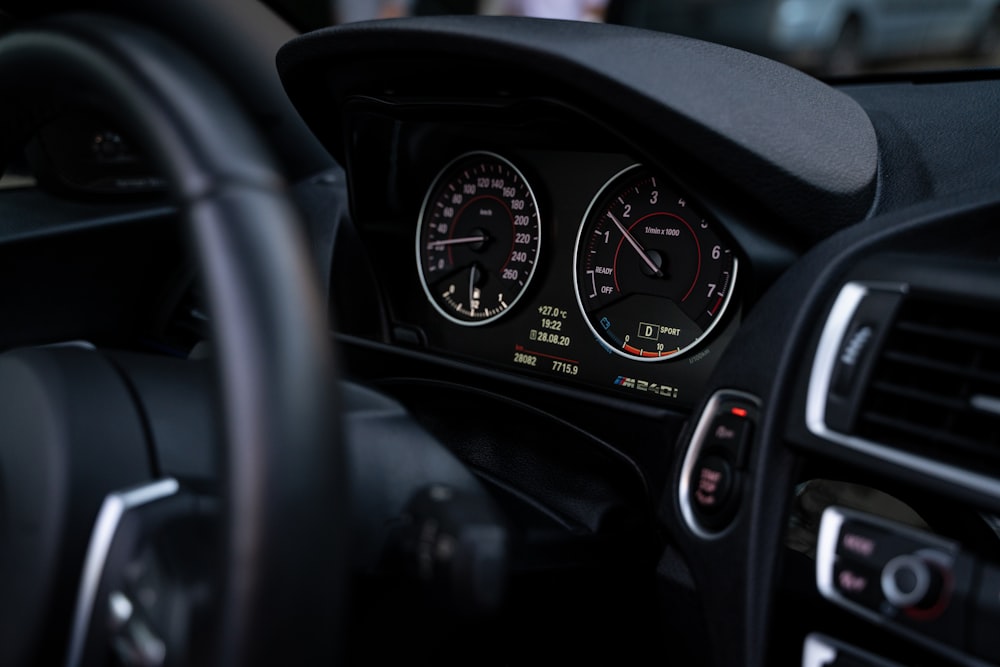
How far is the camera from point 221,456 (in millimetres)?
659

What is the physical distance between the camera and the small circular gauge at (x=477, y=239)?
70.6 inches

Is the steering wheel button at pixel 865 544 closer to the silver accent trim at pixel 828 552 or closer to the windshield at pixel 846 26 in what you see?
the silver accent trim at pixel 828 552

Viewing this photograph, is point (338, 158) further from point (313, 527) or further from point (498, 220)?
point (313, 527)

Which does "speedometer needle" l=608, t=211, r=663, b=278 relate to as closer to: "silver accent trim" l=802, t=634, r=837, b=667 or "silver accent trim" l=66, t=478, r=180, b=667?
"silver accent trim" l=802, t=634, r=837, b=667

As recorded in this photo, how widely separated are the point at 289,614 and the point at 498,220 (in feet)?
4.17

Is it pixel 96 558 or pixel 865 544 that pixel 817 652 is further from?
pixel 96 558

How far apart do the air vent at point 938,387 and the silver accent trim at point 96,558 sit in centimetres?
75

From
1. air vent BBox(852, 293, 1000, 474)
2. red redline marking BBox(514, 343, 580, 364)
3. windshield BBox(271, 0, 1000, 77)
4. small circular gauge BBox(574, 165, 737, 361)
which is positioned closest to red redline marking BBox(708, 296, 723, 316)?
small circular gauge BBox(574, 165, 737, 361)

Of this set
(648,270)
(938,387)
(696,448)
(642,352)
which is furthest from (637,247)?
(938,387)

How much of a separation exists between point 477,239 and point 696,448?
28.9 inches

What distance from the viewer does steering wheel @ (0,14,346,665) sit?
640 millimetres

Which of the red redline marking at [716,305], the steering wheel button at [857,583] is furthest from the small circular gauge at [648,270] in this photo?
the steering wheel button at [857,583]

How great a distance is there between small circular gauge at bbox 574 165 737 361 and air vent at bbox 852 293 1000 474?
0.43m

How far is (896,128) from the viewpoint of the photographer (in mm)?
1485
